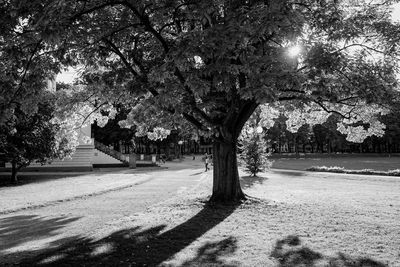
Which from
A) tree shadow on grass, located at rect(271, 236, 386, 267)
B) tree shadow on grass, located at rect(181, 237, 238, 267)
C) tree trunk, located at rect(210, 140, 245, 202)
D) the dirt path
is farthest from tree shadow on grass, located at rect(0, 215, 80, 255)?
tree shadow on grass, located at rect(271, 236, 386, 267)

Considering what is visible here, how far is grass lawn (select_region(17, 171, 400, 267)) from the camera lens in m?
7.35

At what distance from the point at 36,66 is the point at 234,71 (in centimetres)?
561

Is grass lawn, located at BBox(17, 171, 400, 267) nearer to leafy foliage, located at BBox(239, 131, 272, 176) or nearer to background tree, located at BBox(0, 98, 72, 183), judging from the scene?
leafy foliage, located at BBox(239, 131, 272, 176)

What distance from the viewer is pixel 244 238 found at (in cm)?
911

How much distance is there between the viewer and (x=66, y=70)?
1204 centimetres

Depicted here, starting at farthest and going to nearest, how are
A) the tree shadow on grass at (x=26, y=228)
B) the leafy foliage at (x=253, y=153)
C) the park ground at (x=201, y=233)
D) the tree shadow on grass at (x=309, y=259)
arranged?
1. the leafy foliage at (x=253, y=153)
2. the tree shadow on grass at (x=26, y=228)
3. the park ground at (x=201, y=233)
4. the tree shadow on grass at (x=309, y=259)

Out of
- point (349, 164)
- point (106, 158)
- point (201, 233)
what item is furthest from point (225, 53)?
point (106, 158)

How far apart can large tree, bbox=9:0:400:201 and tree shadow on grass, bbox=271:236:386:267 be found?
308cm

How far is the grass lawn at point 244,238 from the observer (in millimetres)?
7352

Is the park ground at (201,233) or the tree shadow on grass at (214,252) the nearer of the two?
the tree shadow on grass at (214,252)

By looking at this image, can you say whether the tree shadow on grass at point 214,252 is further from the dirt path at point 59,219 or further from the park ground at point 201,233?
the dirt path at point 59,219

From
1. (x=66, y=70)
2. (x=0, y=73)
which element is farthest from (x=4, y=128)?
(x=0, y=73)

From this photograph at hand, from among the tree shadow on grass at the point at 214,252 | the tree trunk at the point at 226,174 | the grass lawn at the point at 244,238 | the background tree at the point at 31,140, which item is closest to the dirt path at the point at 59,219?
the grass lawn at the point at 244,238

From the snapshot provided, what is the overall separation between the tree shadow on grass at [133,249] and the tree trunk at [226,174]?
4096mm
